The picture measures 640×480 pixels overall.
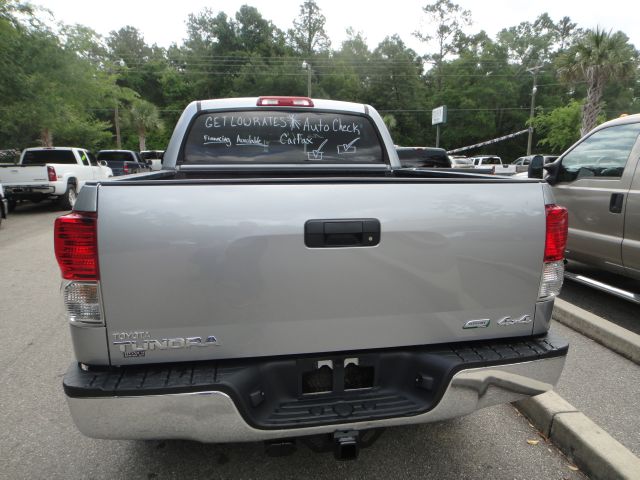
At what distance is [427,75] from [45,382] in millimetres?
58693

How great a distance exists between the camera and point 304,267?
184 centimetres

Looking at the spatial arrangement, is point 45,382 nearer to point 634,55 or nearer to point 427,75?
point 634,55

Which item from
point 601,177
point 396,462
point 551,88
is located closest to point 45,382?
point 396,462

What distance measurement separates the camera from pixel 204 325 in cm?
181

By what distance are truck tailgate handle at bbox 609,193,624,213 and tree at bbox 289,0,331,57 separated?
6394 cm

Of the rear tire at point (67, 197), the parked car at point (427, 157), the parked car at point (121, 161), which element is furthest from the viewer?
the parked car at point (121, 161)

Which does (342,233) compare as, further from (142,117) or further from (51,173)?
(142,117)

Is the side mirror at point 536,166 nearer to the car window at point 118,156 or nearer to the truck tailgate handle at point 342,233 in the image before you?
the truck tailgate handle at point 342,233

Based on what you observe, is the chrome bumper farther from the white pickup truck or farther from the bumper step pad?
the white pickup truck

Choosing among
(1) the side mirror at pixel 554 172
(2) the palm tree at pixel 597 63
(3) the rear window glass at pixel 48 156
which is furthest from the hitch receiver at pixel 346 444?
(2) the palm tree at pixel 597 63

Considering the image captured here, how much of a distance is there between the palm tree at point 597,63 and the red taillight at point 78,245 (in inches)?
1111

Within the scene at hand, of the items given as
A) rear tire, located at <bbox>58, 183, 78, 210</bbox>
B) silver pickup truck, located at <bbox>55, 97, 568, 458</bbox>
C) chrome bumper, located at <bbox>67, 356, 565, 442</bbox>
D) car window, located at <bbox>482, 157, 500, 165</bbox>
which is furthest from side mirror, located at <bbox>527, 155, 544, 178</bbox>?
car window, located at <bbox>482, 157, 500, 165</bbox>

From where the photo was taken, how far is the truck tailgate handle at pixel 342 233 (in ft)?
6.00

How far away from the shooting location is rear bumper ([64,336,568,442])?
1739mm
